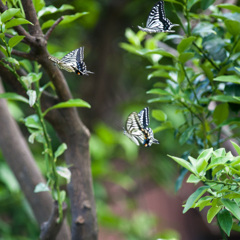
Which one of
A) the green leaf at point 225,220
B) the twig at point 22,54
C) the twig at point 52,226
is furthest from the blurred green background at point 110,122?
the green leaf at point 225,220

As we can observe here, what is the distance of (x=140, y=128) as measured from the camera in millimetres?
585

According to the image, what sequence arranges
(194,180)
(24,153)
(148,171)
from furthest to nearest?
(148,171)
(24,153)
(194,180)

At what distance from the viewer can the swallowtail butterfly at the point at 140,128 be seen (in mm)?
581

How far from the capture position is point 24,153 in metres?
0.92

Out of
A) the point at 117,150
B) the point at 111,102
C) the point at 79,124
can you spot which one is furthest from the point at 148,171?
the point at 79,124

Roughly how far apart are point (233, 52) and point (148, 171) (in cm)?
162

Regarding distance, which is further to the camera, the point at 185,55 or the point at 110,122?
the point at 110,122

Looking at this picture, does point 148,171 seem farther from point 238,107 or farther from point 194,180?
point 194,180

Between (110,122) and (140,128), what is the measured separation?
1.88m

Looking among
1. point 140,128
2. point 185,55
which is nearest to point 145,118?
point 140,128

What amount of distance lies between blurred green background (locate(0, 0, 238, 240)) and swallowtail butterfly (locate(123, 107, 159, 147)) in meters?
1.02

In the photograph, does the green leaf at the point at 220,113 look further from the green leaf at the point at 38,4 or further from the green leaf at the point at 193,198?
the green leaf at the point at 38,4

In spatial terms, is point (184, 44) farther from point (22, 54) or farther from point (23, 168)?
point (23, 168)

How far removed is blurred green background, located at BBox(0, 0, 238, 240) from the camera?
1.61 meters
